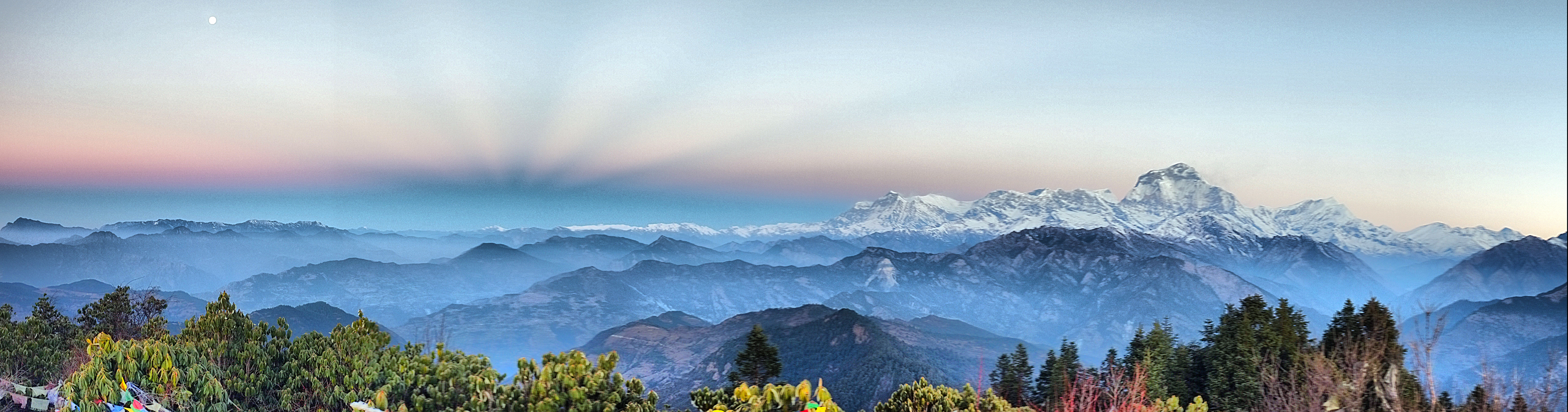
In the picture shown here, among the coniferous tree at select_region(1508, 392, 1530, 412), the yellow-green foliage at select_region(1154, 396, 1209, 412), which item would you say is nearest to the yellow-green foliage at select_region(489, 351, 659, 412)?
the yellow-green foliage at select_region(1154, 396, 1209, 412)

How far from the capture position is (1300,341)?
4319 cm

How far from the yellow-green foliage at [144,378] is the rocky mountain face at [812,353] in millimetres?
103555

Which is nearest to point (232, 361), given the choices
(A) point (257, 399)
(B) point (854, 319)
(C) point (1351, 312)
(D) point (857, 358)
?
(A) point (257, 399)

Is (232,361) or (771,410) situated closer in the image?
(771,410)

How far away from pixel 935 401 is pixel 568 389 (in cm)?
630

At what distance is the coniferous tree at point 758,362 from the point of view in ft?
124

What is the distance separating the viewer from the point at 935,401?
43.4 feet

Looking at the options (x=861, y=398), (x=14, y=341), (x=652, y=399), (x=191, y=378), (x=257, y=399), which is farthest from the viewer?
(x=861, y=398)

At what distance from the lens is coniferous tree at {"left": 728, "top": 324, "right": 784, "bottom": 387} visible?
124 ft

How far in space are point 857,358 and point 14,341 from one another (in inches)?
5062

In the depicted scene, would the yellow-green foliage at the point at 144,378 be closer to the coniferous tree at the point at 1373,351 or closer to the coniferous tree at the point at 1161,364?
the coniferous tree at the point at 1373,351

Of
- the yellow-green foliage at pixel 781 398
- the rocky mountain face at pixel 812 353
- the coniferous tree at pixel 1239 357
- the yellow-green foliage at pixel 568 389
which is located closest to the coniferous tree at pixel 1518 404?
the coniferous tree at pixel 1239 357

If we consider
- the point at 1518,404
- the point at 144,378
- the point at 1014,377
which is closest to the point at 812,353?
the point at 1014,377

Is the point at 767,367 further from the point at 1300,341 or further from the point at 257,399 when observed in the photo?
the point at 1300,341
